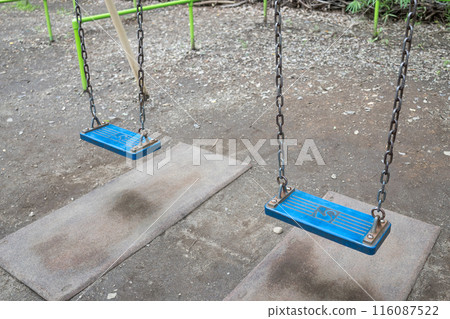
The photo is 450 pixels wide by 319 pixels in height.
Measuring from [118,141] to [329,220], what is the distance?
146cm

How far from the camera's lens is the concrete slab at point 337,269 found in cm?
209

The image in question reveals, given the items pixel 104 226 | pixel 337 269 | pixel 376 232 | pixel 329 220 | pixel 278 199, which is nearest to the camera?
pixel 376 232

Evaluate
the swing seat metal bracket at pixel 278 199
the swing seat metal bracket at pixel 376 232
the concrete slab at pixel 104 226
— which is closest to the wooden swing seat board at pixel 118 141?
the concrete slab at pixel 104 226

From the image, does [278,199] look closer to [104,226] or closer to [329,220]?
[329,220]

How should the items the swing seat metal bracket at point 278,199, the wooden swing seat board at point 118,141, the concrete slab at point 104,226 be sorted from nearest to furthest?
the swing seat metal bracket at point 278,199 < the concrete slab at point 104,226 < the wooden swing seat board at point 118,141

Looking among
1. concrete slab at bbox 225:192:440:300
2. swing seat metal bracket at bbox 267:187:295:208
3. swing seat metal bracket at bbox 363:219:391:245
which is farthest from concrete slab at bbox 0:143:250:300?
swing seat metal bracket at bbox 363:219:391:245

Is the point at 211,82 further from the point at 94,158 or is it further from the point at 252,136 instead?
the point at 94,158

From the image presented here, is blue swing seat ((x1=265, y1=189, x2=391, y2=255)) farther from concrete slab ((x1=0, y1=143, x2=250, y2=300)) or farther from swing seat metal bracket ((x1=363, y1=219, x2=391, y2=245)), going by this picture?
concrete slab ((x1=0, y1=143, x2=250, y2=300))

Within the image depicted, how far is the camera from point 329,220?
1.94 m

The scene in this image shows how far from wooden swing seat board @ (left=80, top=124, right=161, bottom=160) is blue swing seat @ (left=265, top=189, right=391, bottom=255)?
3.14 ft

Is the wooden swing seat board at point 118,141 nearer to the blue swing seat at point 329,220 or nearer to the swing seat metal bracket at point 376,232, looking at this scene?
the blue swing seat at point 329,220

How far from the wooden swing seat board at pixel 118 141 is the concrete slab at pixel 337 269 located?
98cm

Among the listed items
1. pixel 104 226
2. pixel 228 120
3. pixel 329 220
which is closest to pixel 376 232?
pixel 329 220

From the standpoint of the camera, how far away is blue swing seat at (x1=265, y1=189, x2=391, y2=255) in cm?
180
